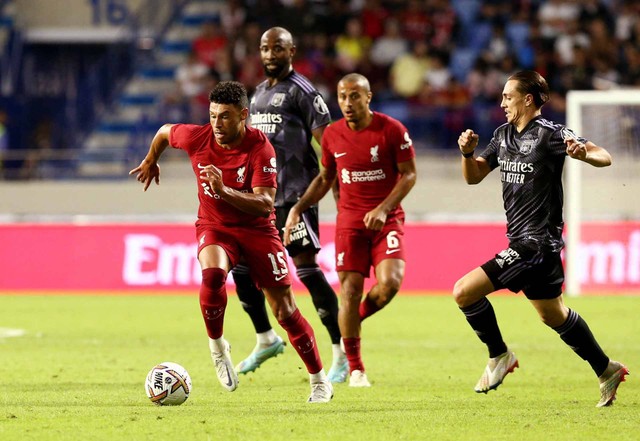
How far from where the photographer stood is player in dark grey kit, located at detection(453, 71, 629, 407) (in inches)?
290

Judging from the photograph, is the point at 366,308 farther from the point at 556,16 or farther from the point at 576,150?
the point at 556,16

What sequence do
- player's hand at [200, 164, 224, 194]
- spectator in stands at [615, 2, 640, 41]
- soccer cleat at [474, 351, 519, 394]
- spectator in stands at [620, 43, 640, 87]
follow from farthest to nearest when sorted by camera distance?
spectator in stands at [615, 2, 640, 41]
spectator in stands at [620, 43, 640, 87]
soccer cleat at [474, 351, 519, 394]
player's hand at [200, 164, 224, 194]

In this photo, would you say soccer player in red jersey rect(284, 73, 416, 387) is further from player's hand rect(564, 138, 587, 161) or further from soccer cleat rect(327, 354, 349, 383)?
player's hand rect(564, 138, 587, 161)

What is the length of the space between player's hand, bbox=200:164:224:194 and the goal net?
9891 mm

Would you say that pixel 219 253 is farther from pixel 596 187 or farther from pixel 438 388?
pixel 596 187

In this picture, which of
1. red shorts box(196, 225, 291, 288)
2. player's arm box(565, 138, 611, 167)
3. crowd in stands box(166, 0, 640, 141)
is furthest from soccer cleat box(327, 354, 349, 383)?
crowd in stands box(166, 0, 640, 141)

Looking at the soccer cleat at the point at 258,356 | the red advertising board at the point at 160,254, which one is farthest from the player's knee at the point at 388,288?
the red advertising board at the point at 160,254

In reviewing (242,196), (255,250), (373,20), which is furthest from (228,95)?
(373,20)

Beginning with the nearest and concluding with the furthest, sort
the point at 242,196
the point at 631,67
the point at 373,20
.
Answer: the point at 242,196 → the point at 631,67 → the point at 373,20

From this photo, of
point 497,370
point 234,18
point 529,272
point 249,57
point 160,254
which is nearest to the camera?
point 529,272

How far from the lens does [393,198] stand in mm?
8523

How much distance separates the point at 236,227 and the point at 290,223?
4.50ft

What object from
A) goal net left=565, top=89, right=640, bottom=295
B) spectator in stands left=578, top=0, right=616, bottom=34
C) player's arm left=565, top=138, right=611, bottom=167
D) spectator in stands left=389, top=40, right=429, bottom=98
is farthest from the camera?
spectator in stands left=578, top=0, right=616, bottom=34

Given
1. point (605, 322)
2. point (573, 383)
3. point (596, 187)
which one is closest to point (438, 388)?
point (573, 383)
